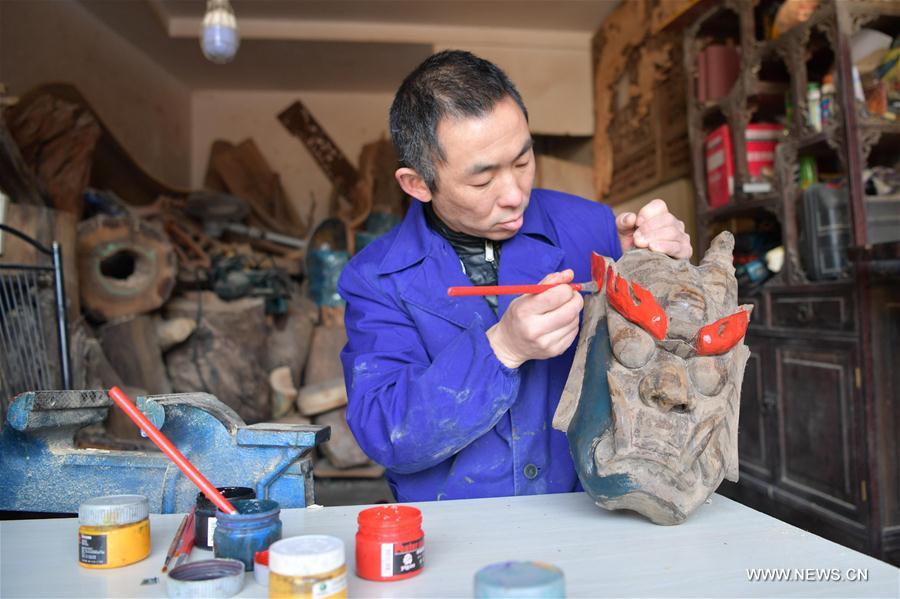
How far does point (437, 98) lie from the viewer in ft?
4.76

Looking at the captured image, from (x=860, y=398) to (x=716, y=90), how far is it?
72.2 inches

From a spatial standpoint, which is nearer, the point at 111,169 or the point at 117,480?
the point at 117,480

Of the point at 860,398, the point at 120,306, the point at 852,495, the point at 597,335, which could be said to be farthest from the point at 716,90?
the point at 120,306

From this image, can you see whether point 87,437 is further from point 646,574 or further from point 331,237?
point 331,237

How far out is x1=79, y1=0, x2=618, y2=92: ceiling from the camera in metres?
5.14

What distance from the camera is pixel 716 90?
3627mm

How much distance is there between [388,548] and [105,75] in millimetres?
5614

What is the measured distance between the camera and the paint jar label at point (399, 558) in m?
0.90

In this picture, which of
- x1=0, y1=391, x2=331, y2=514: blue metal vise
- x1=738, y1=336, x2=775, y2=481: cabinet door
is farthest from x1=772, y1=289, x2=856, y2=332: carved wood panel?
x1=0, y1=391, x2=331, y2=514: blue metal vise

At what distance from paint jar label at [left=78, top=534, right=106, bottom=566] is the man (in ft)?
1.67

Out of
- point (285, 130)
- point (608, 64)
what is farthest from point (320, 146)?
point (608, 64)

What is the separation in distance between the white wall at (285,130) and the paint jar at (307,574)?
659cm

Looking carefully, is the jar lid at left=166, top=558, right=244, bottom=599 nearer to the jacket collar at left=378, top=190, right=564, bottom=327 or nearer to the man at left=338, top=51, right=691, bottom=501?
the man at left=338, top=51, right=691, bottom=501

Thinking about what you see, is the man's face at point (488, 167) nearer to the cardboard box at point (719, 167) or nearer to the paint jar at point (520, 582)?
the paint jar at point (520, 582)
